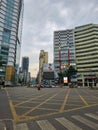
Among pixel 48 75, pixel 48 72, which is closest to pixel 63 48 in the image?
pixel 48 72

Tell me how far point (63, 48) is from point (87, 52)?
91.0 feet

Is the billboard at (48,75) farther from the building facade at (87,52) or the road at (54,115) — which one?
the road at (54,115)

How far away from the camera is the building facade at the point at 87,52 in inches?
3925

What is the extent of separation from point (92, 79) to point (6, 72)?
→ 4975cm

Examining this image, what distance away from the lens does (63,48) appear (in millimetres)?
129375

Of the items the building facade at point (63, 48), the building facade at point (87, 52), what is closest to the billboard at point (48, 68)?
the building facade at point (87, 52)

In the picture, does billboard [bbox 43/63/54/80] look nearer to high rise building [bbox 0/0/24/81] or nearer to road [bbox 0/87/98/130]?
high rise building [bbox 0/0/24/81]

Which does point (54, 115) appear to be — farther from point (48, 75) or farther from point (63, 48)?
point (63, 48)

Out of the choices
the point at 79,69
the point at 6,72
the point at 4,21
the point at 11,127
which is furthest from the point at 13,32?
the point at 11,127

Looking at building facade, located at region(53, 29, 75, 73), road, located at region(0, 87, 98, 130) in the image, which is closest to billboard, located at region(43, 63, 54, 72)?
building facade, located at region(53, 29, 75, 73)

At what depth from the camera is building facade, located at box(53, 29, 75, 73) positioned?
123562 mm

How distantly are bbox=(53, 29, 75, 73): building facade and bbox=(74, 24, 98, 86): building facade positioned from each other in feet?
38.3

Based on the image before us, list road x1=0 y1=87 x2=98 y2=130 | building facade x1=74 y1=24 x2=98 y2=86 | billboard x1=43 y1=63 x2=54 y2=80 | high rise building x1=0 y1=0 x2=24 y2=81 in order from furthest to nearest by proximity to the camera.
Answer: building facade x1=74 y1=24 x2=98 y2=86
high rise building x1=0 y1=0 x2=24 y2=81
billboard x1=43 y1=63 x2=54 y2=80
road x1=0 y1=87 x2=98 y2=130

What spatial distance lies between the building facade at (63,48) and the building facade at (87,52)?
11.7 m
